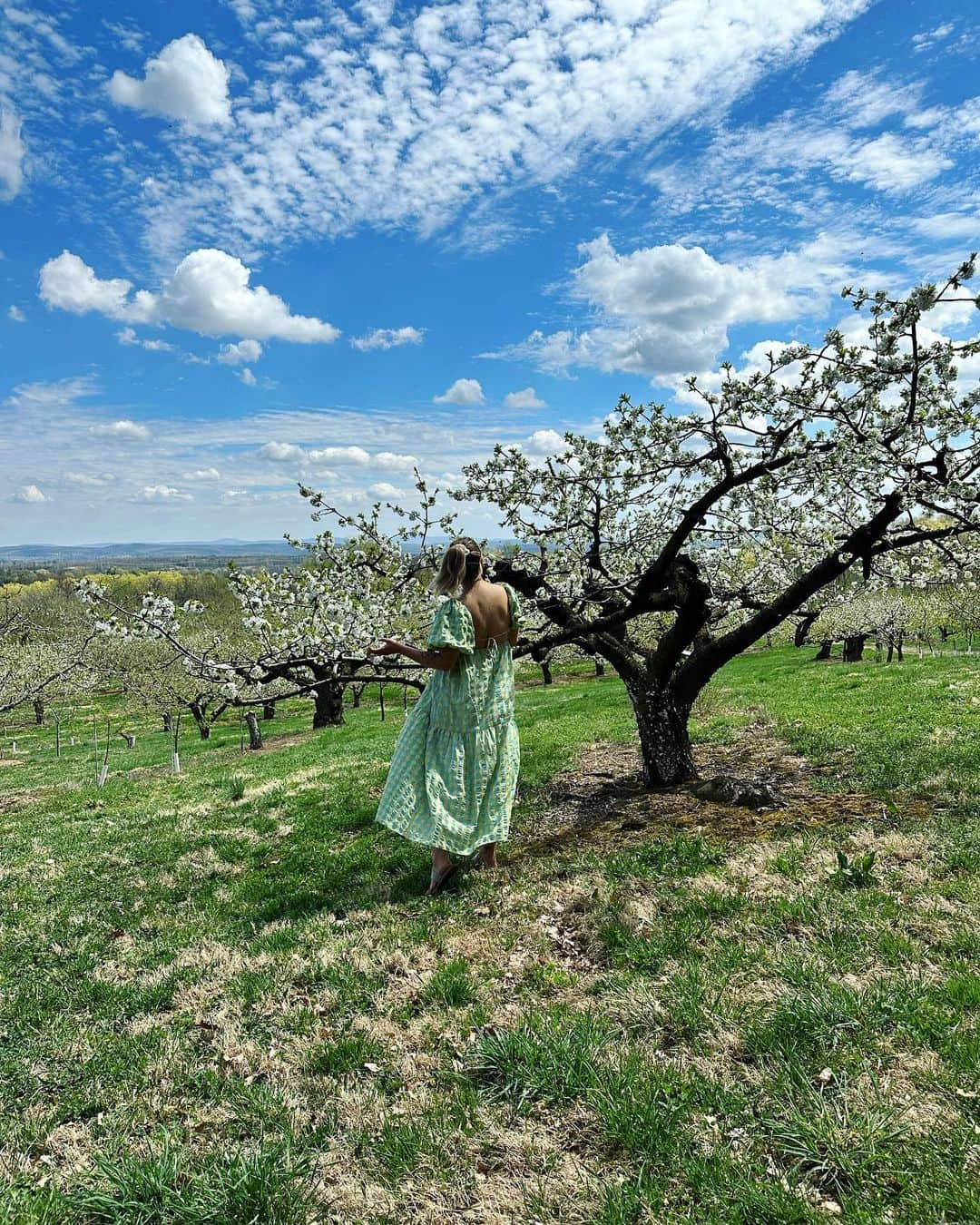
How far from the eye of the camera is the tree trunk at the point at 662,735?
8.07 metres

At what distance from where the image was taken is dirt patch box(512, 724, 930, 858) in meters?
6.48

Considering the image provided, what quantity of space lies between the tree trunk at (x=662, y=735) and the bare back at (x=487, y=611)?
290cm

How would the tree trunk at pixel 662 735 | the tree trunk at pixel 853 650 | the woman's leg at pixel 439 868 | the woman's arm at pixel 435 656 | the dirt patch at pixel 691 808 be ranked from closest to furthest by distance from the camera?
the woman's arm at pixel 435 656
the woman's leg at pixel 439 868
the dirt patch at pixel 691 808
the tree trunk at pixel 662 735
the tree trunk at pixel 853 650

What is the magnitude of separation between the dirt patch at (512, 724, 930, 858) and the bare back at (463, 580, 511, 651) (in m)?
2.38

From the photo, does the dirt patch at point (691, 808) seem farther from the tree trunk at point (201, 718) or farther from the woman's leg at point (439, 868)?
the tree trunk at point (201, 718)

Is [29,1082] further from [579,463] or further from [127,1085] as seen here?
[579,463]

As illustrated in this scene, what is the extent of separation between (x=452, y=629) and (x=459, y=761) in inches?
47.5

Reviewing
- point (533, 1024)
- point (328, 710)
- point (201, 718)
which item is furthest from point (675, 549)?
point (201, 718)

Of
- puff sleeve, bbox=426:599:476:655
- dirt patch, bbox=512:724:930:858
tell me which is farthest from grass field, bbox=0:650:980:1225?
puff sleeve, bbox=426:599:476:655

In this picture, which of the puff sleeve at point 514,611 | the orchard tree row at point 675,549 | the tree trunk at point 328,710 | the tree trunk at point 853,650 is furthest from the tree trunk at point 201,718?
the tree trunk at point 853,650

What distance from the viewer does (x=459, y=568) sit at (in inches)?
220

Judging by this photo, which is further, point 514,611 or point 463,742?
point 514,611

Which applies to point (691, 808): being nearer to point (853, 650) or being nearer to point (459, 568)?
point (459, 568)

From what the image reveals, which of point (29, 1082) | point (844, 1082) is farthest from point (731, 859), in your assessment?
point (29, 1082)
